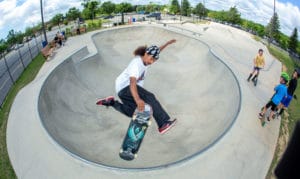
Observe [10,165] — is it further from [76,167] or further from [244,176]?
[244,176]

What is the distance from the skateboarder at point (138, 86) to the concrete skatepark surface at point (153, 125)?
1514 millimetres

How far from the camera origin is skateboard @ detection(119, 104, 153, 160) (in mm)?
4590

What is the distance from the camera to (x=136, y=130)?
15.5 feet

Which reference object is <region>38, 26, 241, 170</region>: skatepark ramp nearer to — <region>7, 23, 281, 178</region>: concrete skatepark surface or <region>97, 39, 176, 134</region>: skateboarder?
<region>7, 23, 281, 178</region>: concrete skatepark surface

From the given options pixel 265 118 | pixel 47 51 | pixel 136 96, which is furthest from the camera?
pixel 47 51

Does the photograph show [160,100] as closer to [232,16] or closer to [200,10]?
[232,16]

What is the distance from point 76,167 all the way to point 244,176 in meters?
4.10

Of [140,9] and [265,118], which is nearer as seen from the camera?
[265,118]

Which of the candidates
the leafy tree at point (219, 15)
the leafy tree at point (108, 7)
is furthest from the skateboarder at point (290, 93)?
the leafy tree at point (219, 15)

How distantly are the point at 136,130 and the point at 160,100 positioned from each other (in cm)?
697

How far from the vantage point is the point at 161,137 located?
28.1 feet

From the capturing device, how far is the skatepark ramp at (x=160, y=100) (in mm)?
7410

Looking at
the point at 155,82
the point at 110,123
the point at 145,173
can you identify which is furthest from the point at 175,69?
the point at 145,173

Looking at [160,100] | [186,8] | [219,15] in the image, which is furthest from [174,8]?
[160,100]
